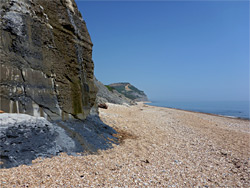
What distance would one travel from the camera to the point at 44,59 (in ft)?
19.6

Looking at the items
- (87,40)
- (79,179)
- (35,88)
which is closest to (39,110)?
(35,88)

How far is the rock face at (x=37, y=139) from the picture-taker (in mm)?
4105

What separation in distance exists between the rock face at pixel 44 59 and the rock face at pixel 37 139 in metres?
0.54

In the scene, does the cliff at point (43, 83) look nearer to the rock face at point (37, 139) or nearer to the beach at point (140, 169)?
the rock face at point (37, 139)

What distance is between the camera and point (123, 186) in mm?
3848

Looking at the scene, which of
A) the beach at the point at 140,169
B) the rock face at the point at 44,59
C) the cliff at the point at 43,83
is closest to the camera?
the beach at the point at 140,169

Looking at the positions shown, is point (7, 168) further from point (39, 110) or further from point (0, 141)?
point (39, 110)

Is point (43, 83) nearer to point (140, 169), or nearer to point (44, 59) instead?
point (44, 59)

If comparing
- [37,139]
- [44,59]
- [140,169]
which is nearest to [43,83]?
[44,59]

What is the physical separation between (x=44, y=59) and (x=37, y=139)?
291cm

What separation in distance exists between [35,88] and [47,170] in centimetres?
288

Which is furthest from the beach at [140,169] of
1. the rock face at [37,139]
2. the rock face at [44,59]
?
the rock face at [44,59]

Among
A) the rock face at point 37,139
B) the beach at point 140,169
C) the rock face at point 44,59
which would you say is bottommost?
the beach at point 140,169

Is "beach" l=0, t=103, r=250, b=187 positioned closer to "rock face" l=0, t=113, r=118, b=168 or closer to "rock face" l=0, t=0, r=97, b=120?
"rock face" l=0, t=113, r=118, b=168
